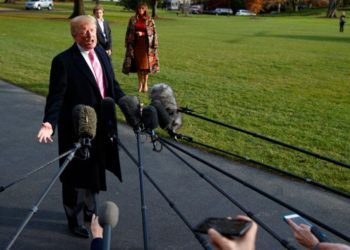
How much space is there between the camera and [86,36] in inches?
157

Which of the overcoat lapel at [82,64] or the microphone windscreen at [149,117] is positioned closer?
the microphone windscreen at [149,117]

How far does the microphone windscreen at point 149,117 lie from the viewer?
3352 mm

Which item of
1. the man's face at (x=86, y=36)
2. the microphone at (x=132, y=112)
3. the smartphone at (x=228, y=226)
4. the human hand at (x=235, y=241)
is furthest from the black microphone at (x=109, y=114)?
the human hand at (x=235, y=241)

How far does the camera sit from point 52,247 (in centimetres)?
441

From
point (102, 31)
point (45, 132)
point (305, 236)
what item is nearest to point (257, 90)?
point (102, 31)

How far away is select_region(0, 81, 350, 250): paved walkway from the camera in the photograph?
4.54m

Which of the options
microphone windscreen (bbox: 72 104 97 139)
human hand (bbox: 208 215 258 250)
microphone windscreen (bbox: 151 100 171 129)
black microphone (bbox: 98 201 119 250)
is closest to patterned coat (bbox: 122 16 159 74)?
microphone windscreen (bbox: 151 100 171 129)

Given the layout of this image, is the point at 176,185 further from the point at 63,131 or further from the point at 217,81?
the point at 217,81

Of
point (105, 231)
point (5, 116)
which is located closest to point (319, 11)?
point (5, 116)

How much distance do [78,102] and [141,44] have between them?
6844mm

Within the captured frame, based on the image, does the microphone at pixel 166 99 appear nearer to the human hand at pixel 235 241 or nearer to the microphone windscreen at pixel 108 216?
the microphone windscreen at pixel 108 216

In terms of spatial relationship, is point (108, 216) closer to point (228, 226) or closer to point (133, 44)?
point (228, 226)

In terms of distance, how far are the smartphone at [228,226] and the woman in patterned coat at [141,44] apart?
9224 mm

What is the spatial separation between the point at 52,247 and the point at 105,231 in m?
2.63
